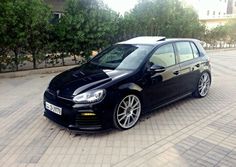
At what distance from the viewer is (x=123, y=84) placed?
427 cm

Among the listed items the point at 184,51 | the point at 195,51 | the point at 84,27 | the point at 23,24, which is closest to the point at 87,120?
the point at 184,51

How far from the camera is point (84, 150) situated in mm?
3746

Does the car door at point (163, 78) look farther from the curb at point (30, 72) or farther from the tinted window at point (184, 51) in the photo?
the curb at point (30, 72)

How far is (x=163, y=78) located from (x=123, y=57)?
88 centimetres

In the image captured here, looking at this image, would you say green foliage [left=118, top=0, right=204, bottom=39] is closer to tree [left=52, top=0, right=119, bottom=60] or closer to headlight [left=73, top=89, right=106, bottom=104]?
tree [left=52, top=0, right=119, bottom=60]

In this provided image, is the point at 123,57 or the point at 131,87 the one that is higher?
the point at 123,57

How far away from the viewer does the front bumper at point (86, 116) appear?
396 cm

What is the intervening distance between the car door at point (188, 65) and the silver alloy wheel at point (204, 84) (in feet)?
0.89

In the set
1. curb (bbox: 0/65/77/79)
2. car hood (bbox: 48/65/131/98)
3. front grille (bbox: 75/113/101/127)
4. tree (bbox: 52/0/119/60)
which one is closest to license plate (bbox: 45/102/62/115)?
car hood (bbox: 48/65/131/98)

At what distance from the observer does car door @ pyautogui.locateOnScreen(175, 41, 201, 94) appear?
5457 mm

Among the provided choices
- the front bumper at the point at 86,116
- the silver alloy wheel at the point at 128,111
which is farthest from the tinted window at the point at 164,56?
the front bumper at the point at 86,116

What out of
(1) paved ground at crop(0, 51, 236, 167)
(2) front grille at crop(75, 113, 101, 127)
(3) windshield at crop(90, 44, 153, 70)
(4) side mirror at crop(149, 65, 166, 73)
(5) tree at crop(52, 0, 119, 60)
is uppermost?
(5) tree at crop(52, 0, 119, 60)

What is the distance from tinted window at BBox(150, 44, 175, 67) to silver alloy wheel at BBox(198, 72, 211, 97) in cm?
131

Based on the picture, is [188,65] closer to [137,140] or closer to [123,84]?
[123,84]
